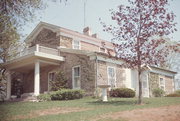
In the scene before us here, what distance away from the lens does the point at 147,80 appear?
21.3 meters

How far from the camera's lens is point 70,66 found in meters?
17.8

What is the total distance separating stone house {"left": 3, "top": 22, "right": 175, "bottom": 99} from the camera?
16.3 m

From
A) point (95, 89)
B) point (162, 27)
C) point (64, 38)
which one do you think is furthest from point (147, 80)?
point (162, 27)

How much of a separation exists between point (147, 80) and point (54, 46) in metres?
10.5

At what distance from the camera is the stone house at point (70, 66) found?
16.3 m

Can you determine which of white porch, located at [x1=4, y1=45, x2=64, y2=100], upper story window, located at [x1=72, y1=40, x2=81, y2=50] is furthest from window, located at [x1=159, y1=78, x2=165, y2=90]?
white porch, located at [x1=4, y1=45, x2=64, y2=100]

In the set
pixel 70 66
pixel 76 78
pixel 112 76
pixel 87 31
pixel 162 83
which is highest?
pixel 87 31

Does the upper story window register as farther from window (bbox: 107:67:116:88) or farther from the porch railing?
window (bbox: 107:67:116:88)

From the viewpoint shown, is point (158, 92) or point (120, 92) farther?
point (158, 92)

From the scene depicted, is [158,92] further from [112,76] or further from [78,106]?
[78,106]

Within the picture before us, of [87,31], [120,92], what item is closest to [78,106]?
[120,92]

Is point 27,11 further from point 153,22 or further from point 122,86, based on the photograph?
point 122,86

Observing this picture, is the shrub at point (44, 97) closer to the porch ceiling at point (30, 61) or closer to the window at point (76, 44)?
the porch ceiling at point (30, 61)

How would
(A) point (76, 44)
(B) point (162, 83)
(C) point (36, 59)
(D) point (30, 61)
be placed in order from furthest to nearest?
1. (B) point (162, 83)
2. (A) point (76, 44)
3. (D) point (30, 61)
4. (C) point (36, 59)
